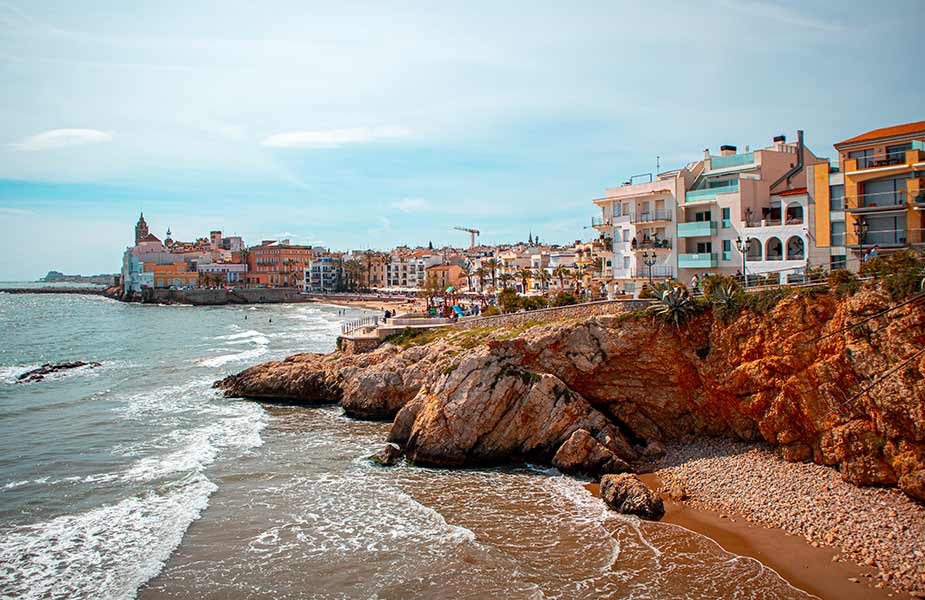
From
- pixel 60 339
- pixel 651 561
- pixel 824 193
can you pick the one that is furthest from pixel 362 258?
pixel 651 561

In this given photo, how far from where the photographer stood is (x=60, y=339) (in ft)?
243

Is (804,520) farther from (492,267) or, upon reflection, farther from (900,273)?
(492,267)

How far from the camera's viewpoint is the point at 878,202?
29.0 meters

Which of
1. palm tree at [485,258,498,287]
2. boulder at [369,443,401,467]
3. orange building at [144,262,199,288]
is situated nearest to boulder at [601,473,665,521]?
boulder at [369,443,401,467]

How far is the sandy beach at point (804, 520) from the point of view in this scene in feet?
52.7

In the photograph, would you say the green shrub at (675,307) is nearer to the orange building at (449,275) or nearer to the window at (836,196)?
the window at (836,196)

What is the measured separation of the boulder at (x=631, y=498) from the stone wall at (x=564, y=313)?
8.74 m

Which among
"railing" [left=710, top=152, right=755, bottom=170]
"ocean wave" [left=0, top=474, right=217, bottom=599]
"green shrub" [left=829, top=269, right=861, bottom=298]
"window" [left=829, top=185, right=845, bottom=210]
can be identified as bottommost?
"ocean wave" [left=0, top=474, right=217, bottom=599]

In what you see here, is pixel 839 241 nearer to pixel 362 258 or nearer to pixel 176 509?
pixel 176 509

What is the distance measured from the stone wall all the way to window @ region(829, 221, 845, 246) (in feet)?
32.7

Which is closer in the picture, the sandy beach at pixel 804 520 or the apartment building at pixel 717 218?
the sandy beach at pixel 804 520

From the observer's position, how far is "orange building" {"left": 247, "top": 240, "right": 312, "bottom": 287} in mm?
172750

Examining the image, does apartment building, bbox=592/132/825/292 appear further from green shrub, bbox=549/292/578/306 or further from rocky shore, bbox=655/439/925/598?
rocky shore, bbox=655/439/925/598

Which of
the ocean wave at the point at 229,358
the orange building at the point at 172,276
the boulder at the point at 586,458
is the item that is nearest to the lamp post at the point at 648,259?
the boulder at the point at 586,458
